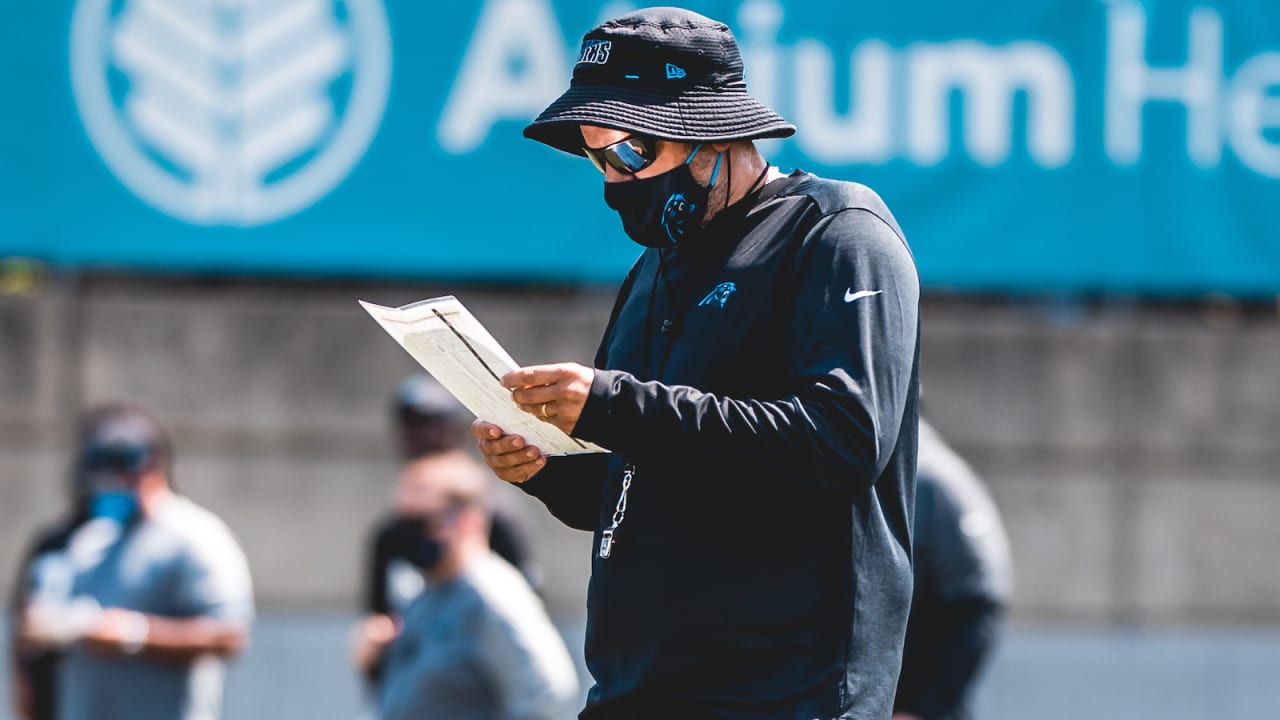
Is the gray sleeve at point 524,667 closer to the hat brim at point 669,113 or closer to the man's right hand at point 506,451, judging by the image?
the man's right hand at point 506,451

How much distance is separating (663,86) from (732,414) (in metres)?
0.52

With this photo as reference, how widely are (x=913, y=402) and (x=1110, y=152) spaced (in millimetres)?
5187

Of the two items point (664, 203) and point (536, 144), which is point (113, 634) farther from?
point (664, 203)

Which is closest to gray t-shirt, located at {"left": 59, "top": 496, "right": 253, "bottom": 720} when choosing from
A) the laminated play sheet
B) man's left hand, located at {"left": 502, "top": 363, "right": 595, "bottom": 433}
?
the laminated play sheet

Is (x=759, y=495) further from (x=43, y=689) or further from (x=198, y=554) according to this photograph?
(x=43, y=689)

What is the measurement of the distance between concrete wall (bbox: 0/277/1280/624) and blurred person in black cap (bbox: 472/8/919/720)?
491cm

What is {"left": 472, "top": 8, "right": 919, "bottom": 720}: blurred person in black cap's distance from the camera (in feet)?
7.89

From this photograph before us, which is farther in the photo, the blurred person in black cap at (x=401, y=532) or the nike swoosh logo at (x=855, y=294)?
the blurred person in black cap at (x=401, y=532)

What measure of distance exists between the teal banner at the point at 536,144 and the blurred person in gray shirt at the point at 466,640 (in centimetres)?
264

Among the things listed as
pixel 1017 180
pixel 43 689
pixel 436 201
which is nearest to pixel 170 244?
pixel 436 201

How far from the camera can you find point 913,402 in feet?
8.77

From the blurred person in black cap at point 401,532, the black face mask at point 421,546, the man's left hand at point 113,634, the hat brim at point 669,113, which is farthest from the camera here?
the blurred person in black cap at point 401,532

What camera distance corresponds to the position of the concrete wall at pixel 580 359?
7.65 metres

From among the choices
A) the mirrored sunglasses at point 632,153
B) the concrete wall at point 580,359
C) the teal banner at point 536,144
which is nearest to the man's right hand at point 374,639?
the concrete wall at point 580,359
